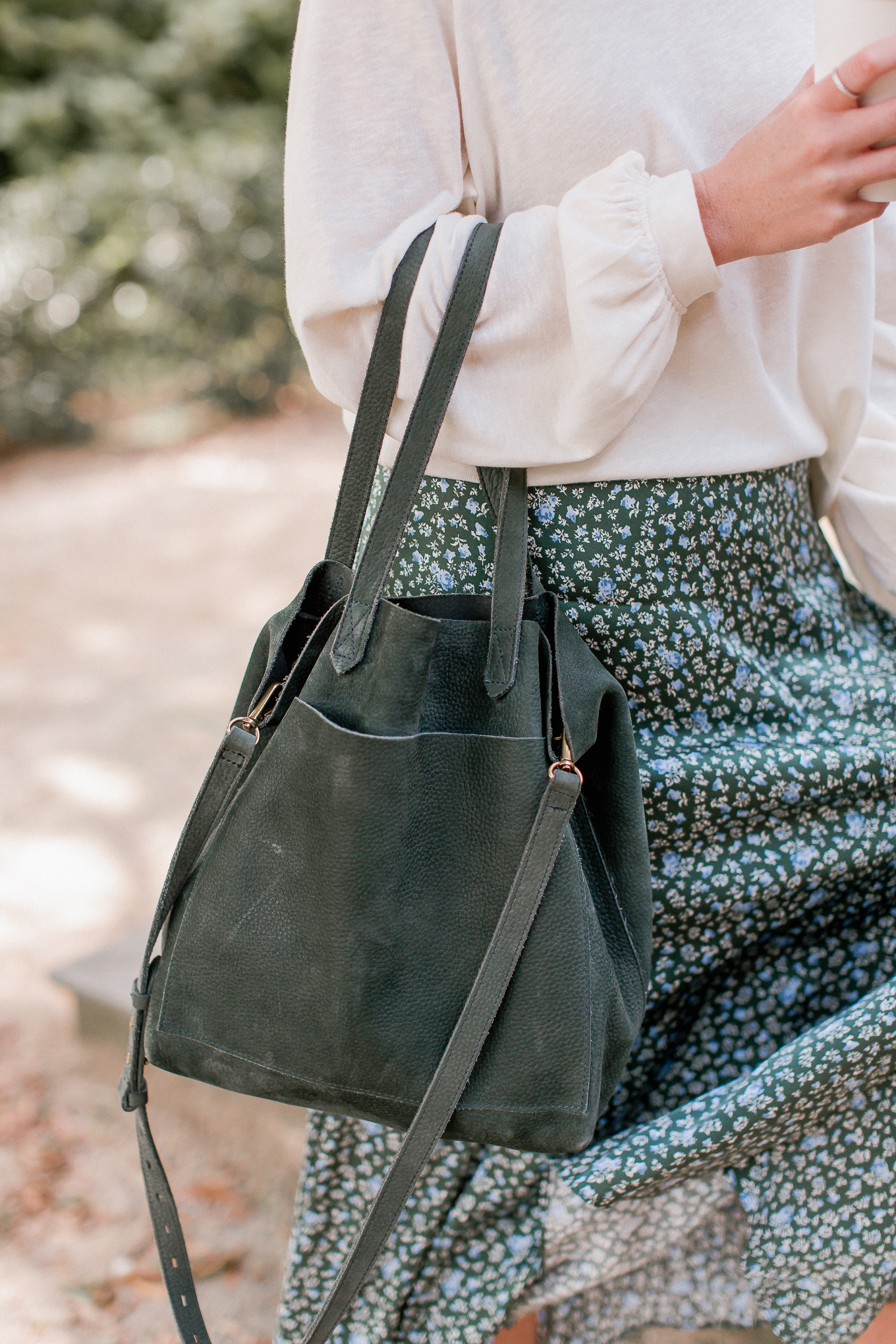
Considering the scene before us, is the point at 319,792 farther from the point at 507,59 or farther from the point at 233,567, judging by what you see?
the point at 233,567

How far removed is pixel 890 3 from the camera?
885mm

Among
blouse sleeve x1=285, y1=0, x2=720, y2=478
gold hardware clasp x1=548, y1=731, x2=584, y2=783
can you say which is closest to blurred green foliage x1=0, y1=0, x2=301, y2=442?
blouse sleeve x1=285, y1=0, x2=720, y2=478

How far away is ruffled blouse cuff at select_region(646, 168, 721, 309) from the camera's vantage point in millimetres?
1024

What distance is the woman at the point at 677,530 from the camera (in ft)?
3.51

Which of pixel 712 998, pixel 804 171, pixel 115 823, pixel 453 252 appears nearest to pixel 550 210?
pixel 453 252

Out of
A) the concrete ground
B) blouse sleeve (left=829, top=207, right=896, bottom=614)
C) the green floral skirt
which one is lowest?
the concrete ground

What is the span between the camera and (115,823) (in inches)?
125

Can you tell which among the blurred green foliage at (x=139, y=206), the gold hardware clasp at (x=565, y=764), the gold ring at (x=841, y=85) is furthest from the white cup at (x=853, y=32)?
the blurred green foliage at (x=139, y=206)

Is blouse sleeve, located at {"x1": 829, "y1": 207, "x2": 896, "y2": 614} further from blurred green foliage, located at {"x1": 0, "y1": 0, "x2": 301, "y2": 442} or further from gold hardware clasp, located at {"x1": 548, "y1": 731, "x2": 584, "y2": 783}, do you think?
blurred green foliage, located at {"x1": 0, "y1": 0, "x2": 301, "y2": 442}

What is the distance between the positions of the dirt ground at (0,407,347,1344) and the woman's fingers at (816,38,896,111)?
171 centimetres

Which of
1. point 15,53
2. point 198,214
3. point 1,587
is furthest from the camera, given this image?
point 15,53

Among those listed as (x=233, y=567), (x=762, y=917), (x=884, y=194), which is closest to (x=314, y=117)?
(x=884, y=194)

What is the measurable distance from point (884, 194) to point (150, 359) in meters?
7.54

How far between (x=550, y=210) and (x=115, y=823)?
249cm
